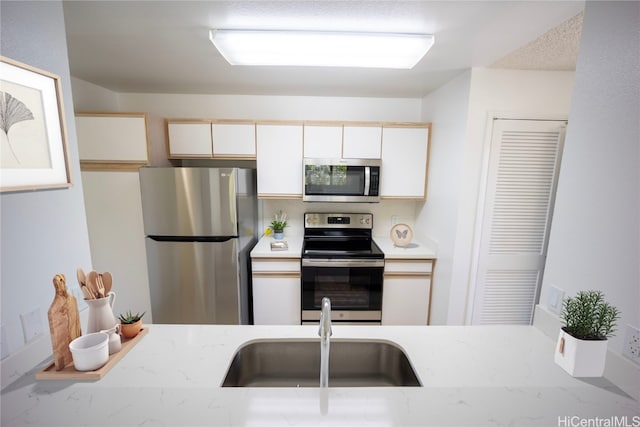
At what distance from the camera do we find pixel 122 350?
987mm

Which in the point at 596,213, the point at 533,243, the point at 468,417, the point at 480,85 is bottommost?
the point at 468,417

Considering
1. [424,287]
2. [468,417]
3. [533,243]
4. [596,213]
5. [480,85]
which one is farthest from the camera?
[424,287]

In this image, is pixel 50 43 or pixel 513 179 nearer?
pixel 50 43

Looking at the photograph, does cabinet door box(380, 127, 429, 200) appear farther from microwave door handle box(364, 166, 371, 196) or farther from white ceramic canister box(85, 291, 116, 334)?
→ white ceramic canister box(85, 291, 116, 334)

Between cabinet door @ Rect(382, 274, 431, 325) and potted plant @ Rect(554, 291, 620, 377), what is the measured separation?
149 cm

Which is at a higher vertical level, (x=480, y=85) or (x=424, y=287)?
(x=480, y=85)

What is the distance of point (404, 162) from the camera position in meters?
2.52

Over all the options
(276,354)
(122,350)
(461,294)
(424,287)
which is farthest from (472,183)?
(122,350)

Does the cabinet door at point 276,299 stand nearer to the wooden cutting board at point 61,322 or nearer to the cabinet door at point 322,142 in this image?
the cabinet door at point 322,142

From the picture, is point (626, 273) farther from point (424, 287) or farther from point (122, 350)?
point (122, 350)

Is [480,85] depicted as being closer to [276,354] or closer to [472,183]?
[472,183]

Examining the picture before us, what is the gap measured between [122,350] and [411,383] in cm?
113

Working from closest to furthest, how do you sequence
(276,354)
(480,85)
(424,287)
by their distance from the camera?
(276,354) < (480,85) < (424,287)

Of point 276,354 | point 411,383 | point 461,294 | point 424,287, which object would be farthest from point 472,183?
point 276,354
